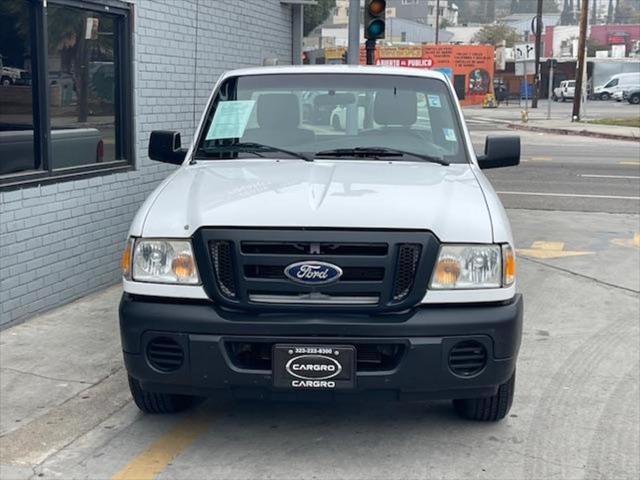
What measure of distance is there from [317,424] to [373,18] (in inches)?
352

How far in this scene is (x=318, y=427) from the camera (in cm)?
475

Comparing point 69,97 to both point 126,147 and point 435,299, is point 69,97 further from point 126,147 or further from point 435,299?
point 435,299

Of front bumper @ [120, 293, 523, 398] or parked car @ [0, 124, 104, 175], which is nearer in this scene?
front bumper @ [120, 293, 523, 398]

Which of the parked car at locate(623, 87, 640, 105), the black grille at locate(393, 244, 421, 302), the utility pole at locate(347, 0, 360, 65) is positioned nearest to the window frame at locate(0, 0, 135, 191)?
the black grille at locate(393, 244, 421, 302)

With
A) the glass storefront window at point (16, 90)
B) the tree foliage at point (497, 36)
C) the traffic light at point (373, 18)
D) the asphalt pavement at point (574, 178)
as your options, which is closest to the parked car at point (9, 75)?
the glass storefront window at point (16, 90)

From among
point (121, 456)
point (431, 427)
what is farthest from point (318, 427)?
point (121, 456)

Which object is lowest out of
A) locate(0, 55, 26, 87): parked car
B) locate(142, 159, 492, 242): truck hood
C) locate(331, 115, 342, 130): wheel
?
locate(142, 159, 492, 242): truck hood

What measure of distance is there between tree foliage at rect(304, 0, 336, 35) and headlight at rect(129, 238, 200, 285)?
29038 mm

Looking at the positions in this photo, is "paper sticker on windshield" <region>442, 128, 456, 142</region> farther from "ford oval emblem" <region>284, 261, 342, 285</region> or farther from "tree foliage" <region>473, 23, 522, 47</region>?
"tree foliage" <region>473, 23, 522, 47</region>

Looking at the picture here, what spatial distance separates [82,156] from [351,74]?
278 cm

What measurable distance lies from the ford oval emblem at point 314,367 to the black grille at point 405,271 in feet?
1.34

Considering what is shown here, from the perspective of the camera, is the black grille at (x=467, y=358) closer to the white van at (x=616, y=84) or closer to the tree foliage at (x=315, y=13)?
the tree foliage at (x=315, y=13)

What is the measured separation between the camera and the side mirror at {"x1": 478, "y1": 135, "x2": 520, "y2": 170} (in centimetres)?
578

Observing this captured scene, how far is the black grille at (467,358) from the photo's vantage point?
13.4 ft
